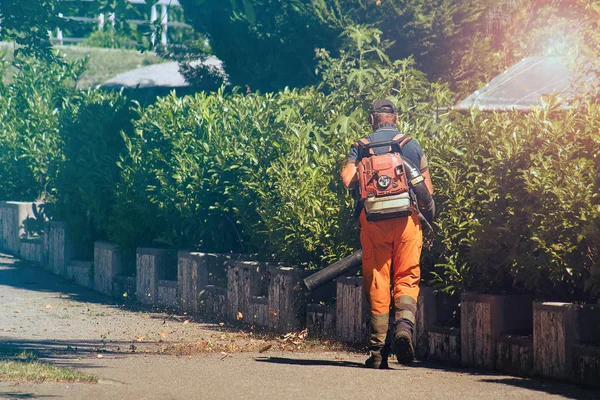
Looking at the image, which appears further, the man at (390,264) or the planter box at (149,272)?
the planter box at (149,272)

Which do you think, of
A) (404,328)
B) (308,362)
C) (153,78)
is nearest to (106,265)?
(308,362)

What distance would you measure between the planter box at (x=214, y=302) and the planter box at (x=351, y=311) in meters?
2.31

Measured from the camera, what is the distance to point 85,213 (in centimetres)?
1524

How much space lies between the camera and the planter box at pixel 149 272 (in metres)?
12.8

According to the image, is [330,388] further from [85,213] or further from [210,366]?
[85,213]

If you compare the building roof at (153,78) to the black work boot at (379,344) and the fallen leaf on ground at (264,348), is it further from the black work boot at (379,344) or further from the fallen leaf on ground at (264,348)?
the black work boot at (379,344)

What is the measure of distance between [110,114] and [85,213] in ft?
4.86

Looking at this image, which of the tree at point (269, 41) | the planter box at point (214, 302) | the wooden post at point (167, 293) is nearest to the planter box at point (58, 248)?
the wooden post at point (167, 293)

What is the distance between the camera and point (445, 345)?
812 centimetres

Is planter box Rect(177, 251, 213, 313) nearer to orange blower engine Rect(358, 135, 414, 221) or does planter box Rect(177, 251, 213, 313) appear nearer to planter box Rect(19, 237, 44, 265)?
orange blower engine Rect(358, 135, 414, 221)

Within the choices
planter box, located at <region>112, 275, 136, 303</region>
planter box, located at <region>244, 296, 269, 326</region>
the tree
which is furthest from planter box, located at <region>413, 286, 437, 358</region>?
the tree

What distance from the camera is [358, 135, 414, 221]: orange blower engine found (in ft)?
25.5

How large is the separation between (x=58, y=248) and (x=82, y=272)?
1109mm

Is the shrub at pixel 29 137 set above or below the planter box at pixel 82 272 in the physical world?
above
